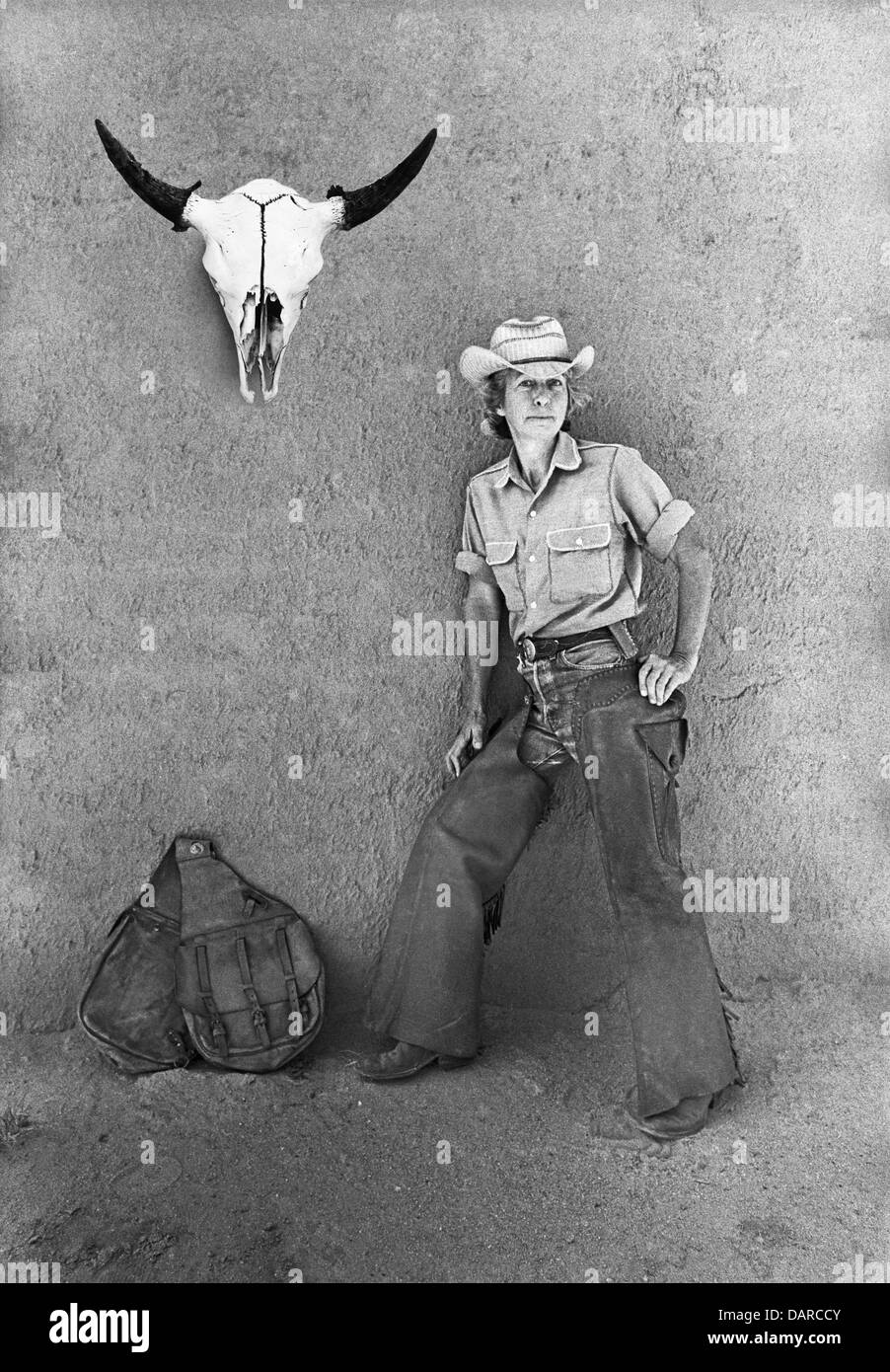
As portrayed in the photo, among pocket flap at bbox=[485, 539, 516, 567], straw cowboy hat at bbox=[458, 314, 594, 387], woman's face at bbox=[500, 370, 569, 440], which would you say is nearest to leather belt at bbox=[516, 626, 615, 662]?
pocket flap at bbox=[485, 539, 516, 567]

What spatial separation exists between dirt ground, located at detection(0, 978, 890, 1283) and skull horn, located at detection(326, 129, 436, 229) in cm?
248

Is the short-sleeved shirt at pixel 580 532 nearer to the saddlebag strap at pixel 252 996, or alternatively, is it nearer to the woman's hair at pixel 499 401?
the woman's hair at pixel 499 401

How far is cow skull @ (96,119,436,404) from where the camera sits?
11.1ft

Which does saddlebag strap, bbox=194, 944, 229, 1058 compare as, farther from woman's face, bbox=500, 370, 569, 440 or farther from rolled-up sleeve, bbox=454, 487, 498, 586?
woman's face, bbox=500, 370, 569, 440

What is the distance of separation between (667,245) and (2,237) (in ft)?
6.95

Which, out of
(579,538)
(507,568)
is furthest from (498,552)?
(579,538)

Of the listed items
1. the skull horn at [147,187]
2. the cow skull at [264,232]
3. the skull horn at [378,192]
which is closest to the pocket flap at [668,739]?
the cow skull at [264,232]

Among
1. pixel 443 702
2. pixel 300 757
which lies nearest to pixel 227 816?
pixel 300 757

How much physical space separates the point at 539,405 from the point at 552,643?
675 mm

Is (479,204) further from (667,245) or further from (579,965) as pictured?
(579,965)

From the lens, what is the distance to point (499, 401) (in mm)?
3488

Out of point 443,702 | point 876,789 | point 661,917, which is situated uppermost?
point 443,702

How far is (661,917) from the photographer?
10.3 ft

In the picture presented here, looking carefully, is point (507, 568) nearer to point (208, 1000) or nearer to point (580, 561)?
point (580, 561)
